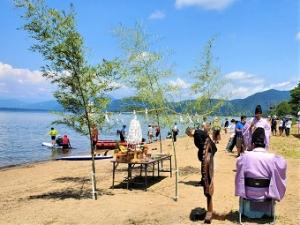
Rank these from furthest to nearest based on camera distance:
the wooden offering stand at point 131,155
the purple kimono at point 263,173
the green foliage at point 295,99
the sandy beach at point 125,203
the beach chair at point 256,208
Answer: the green foliage at point 295,99 → the wooden offering stand at point 131,155 → the sandy beach at point 125,203 → the beach chair at point 256,208 → the purple kimono at point 263,173

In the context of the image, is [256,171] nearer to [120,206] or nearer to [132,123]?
[120,206]

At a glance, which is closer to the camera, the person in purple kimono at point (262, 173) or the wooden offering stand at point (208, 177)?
the person in purple kimono at point (262, 173)

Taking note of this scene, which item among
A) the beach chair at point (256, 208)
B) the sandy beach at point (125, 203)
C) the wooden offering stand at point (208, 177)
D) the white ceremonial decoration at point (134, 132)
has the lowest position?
the sandy beach at point (125, 203)

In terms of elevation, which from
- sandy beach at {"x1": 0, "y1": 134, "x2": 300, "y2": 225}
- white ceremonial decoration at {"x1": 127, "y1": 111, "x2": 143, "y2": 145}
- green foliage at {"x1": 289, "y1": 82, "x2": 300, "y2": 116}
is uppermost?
green foliage at {"x1": 289, "y1": 82, "x2": 300, "y2": 116}

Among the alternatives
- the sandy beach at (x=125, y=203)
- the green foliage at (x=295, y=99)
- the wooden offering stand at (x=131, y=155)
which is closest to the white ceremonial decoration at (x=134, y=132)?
the wooden offering stand at (x=131, y=155)

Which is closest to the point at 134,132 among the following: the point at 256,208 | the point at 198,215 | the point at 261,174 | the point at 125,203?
the point at 125,203

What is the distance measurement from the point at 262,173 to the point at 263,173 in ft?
0.06

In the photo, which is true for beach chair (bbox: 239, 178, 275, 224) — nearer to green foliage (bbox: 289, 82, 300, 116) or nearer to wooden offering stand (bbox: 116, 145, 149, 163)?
wooden offering stand (bbox: 116, 145, 149, 163)

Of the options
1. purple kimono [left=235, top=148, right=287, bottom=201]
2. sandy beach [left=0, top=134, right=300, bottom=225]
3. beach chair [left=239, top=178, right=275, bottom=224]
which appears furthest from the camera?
sandy beach [left=0, top=134, right=300, bottom=225]

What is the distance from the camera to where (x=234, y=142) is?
2233 cm

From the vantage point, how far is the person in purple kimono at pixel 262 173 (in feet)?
26.0

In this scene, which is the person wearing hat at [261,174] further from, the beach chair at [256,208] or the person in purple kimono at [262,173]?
the beach chair at [256,208]

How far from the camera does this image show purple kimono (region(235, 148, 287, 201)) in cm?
792

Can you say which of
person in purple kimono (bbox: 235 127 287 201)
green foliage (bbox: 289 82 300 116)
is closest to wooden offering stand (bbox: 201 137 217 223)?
person in purple kimono (bbox: 235 127 287 201)
